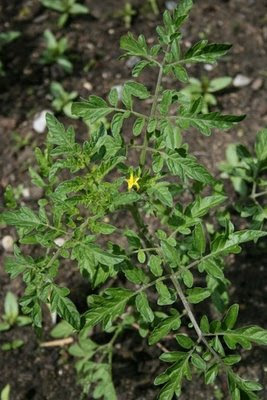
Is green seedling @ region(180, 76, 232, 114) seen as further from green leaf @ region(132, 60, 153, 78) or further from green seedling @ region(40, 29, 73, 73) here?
green leaf @ region(132, 60, 153, 78)

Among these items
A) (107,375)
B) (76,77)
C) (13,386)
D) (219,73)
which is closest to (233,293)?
(107,375)

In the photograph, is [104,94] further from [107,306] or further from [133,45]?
[107,306]

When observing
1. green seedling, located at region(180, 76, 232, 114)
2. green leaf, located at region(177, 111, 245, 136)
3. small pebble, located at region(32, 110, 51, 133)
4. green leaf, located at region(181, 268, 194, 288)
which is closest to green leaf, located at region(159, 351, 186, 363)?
green leaf, located at region(181, 268, 194, 288)

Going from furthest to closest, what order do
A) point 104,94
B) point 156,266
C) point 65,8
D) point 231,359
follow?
1. point 65,8
2. point 104,94
3. point 156,266
4. point 231,359

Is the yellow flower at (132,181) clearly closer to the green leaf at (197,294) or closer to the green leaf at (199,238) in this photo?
the green leaf at (199,238)

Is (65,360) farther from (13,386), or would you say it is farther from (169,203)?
(169,203)

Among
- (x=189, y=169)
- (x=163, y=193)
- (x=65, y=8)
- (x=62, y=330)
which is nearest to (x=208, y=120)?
(x=189, y=169)
